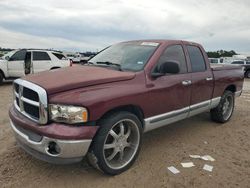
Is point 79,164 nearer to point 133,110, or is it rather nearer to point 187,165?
point 133,110

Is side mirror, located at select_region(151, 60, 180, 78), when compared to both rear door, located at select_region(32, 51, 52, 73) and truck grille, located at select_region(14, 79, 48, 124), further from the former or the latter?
rear door, located at select_region(32, 51, 52, 73)

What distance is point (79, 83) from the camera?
10.1 feet

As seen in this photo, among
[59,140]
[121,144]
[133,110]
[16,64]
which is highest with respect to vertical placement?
[16,64]

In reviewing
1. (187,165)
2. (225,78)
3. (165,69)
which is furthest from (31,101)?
(225,78)

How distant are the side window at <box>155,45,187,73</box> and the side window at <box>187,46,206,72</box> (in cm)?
27

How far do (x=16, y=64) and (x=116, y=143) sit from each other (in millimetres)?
10166

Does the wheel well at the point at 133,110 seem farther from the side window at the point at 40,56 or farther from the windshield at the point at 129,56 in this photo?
the side window at the point at 40,56

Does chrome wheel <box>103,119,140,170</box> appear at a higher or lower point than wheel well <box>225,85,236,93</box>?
lower

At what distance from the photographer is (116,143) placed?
11.2 feet

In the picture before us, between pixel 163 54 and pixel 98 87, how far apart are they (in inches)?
58.7

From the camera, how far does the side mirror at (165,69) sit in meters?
3.82

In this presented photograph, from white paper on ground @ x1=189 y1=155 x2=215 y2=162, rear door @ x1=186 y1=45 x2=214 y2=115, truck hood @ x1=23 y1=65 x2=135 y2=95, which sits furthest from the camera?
rear door @ x1=186 y1=45 x2=214 y2=115

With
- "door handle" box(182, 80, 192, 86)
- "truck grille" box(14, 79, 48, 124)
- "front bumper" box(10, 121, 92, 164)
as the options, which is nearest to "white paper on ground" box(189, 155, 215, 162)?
"door handle" box(182, 80, 192, 86)

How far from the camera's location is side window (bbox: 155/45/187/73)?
4.17m
